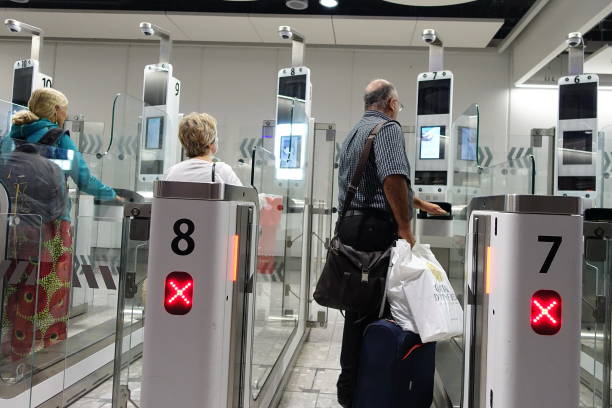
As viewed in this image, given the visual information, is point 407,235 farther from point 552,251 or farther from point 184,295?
point 184,295

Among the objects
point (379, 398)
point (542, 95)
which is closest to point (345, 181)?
point (379, 398)

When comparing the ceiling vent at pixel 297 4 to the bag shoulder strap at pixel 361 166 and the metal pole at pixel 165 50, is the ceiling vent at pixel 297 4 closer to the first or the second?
the metal pole at pixel 165 50

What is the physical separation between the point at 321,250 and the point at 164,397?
3.11m

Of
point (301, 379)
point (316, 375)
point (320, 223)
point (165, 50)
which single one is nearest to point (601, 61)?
point (320, 223)

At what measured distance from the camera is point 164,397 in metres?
1.57

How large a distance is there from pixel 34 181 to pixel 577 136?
3.48m

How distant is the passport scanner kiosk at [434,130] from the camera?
3.87 metres

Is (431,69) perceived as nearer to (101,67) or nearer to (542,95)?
(542,95)

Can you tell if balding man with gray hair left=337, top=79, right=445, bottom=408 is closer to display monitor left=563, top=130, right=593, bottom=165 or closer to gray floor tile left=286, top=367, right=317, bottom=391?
gray floor tile left=286, top=367, right=317, bottom=391

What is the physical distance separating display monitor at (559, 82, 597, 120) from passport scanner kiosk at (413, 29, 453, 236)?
2.63 ft

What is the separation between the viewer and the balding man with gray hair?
2.18m

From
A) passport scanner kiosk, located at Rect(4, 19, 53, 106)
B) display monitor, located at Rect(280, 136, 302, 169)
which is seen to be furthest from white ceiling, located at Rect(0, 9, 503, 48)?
display monitor, located at Rect(280, 136, 302, 169)

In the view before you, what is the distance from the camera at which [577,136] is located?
3.94m

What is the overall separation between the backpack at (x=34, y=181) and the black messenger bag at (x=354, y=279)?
1.30 m
